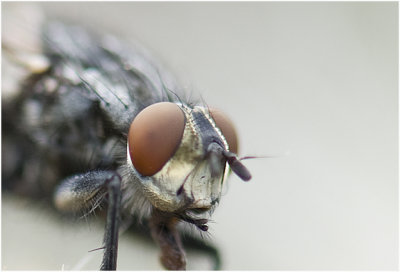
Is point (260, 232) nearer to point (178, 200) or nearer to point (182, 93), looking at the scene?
point (182, 93)

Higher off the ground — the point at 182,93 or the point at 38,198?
the point at 182,93

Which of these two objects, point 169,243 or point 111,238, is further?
point 169,243

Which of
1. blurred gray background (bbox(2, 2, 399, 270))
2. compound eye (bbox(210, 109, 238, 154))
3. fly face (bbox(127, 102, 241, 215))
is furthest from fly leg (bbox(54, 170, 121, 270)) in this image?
compound eye (bbox(210, 109, 238, 154))

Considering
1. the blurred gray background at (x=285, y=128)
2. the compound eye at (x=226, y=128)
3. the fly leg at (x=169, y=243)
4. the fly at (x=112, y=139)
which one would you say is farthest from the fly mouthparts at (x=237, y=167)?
the blurred gray background at (x=285, y=128)

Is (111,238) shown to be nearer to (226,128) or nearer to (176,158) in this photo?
(176,158)

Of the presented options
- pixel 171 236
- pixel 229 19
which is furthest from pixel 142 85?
pixel 229 19

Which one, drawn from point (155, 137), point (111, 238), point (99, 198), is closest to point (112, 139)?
point (99, 198)

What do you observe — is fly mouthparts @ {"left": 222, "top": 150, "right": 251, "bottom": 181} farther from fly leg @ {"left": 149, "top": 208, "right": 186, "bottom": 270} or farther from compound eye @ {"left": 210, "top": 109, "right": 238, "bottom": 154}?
fly leg @ {"left": 149, "top": 208, "right": 186, "bottom": 270}
